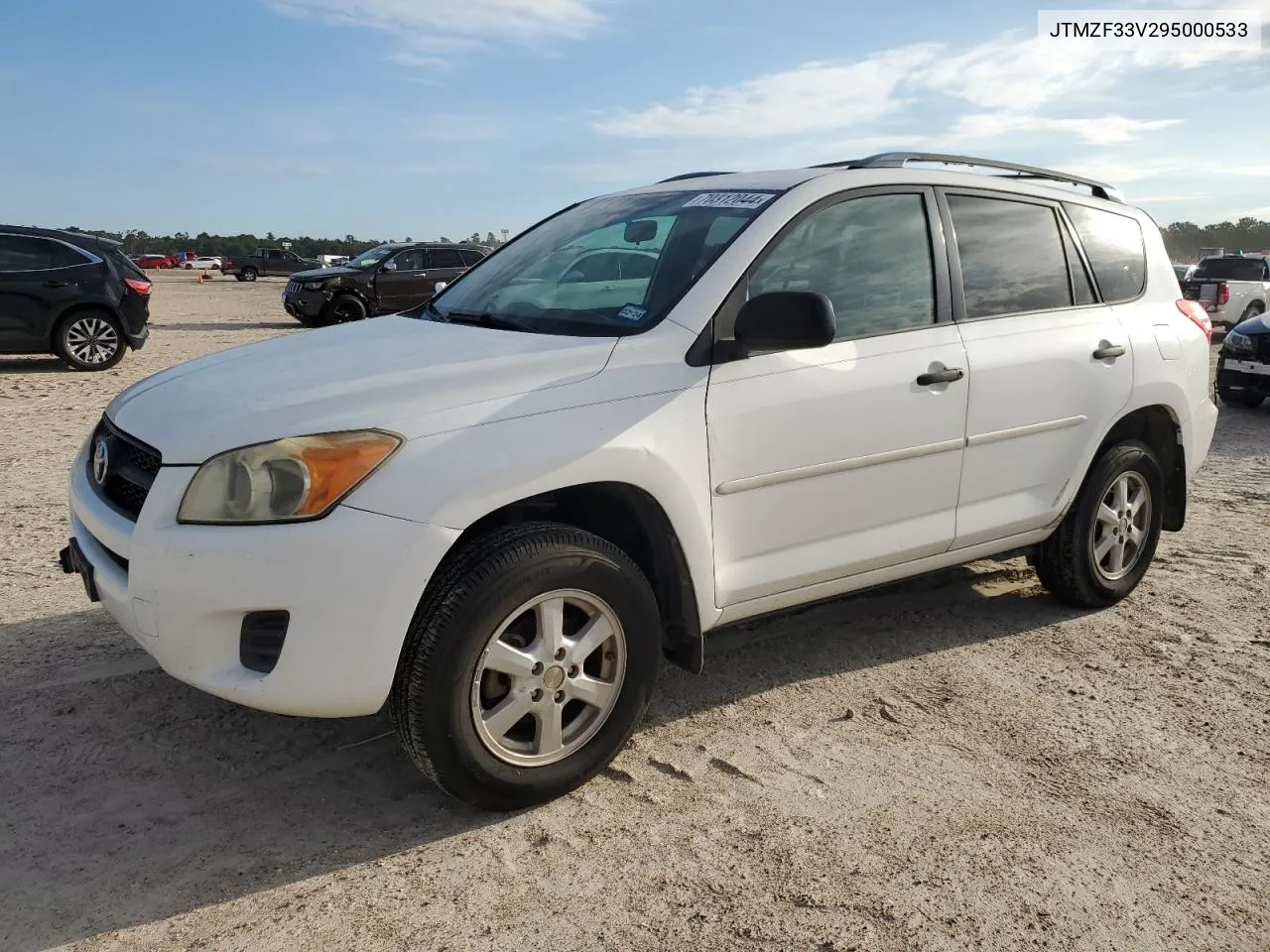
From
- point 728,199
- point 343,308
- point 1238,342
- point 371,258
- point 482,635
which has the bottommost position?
point 1238,342

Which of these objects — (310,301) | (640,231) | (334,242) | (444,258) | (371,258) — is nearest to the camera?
(640,231)

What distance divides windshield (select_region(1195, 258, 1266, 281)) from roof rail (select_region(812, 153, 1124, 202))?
58.6ft

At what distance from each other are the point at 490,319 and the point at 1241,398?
34.8ft

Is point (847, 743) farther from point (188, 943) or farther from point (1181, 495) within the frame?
point (1181, 495)

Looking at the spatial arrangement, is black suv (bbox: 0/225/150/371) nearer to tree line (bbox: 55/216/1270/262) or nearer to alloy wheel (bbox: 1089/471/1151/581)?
alloy wheel (bbox: 1089/471/1151/581)

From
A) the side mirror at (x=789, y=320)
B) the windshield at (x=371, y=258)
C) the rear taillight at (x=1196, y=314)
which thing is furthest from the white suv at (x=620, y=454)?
the windshield at (x=371, y=258)

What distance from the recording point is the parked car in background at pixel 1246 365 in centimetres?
1133

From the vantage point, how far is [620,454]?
3041 mm

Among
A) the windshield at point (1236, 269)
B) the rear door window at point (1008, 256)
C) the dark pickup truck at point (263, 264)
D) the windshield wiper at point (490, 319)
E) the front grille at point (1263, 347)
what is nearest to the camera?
the windshield wiper at point (490, 319)

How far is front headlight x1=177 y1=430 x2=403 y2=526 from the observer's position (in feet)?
8.85

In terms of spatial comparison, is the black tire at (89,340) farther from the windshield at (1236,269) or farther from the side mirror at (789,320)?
the windshield at (1236,269)

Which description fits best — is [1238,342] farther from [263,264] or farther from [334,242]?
[334,242]

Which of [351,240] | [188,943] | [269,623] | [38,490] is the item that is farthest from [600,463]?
[351,240]

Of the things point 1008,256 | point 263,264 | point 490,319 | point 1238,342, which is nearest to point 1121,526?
point 1008,256
